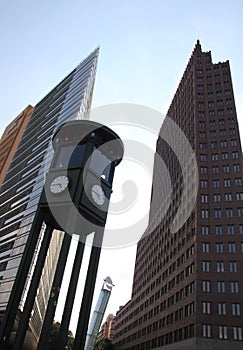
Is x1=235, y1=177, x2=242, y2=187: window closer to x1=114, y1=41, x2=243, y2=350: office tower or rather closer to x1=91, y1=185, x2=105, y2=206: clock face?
x1=114, y1=41, x2=243, y2=350: office tower

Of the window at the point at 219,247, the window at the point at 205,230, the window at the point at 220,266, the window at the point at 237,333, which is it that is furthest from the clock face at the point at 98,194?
the window at the point at 205,230

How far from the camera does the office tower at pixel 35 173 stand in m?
54.5

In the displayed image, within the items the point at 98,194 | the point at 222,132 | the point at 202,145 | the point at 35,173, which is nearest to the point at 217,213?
the point at 202,145

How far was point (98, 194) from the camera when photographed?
14.8m

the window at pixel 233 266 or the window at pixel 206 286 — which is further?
the window at pixel 233 266

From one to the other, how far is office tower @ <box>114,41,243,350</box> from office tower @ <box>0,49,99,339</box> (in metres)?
25.7

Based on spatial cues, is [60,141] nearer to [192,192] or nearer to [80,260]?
[80,260]

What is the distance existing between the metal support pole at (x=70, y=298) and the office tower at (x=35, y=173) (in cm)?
3682

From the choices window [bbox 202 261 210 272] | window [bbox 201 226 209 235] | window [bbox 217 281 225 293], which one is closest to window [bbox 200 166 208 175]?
window [bbox 201 226 209 235]

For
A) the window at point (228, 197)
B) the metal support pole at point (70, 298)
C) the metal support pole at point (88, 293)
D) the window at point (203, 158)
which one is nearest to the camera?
the metal support pole at point (70, 298)

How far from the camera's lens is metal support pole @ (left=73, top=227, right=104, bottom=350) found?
12820 millimetres

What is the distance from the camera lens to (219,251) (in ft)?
195

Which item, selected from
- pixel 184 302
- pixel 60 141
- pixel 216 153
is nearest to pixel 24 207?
pixel 184 302

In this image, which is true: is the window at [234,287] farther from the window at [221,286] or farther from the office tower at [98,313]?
the office tower at [98,313]
